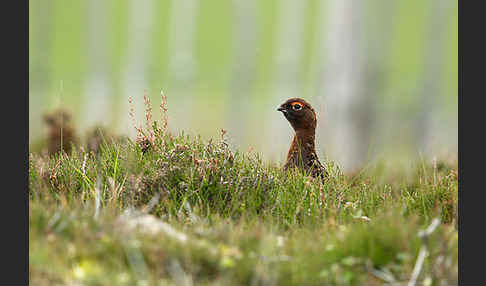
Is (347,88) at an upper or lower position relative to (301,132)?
upper

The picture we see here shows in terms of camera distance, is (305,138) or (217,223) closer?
(217,223)

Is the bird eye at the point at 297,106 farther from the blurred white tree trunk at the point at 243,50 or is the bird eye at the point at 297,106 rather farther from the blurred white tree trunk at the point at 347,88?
the blurred white tree trunk at the point at 243,50

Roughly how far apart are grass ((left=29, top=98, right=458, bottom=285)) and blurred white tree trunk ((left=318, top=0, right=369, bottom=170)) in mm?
9419

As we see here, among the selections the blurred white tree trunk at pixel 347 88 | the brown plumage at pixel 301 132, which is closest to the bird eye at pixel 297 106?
Answer: the brown plumage at pixel 301 132

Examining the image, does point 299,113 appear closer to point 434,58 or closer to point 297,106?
point 297,106

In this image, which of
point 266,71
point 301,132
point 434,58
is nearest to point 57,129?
point 301,132

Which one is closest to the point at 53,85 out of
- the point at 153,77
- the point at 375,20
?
→ the point at 153,77

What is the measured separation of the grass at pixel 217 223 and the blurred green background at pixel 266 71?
58 cm

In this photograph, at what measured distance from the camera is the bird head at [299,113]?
600cm

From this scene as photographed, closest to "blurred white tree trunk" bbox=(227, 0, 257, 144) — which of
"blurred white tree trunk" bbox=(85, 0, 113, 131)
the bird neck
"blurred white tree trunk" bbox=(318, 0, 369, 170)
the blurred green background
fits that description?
the blurred green background

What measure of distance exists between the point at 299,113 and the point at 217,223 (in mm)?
2139

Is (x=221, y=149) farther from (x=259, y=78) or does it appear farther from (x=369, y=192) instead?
(x=259, y=78)

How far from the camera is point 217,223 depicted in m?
4.22

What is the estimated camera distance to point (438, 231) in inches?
153
